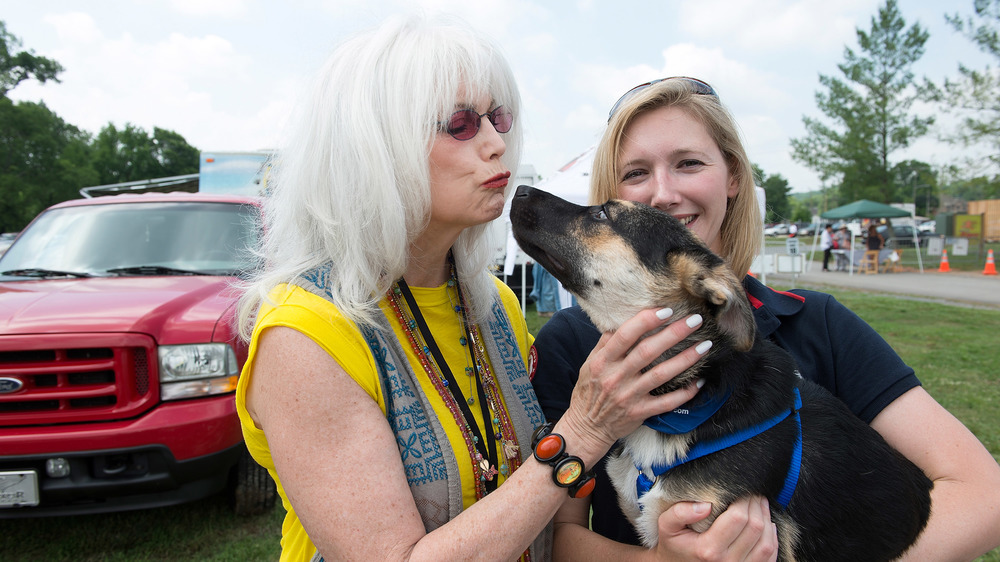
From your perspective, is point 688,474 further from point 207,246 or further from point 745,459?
point 207,246

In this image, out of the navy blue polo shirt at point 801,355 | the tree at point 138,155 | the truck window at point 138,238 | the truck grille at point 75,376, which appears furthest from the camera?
the tree at point 138,155

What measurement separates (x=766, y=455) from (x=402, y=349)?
125 centimetres

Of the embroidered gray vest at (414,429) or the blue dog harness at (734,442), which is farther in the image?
the blue dog harness at (734,442)

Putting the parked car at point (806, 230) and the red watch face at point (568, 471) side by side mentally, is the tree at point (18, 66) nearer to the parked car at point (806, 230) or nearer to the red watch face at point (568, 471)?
the red watch face at point (568, 471)

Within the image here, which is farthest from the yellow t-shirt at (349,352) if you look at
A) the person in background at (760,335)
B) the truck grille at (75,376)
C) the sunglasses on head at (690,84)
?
the truck grille at (75,376)

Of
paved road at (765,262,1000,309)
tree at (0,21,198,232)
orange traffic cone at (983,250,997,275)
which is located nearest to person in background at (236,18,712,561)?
→ paved road at (765,262,1000,309)

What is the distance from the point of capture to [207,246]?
506cm

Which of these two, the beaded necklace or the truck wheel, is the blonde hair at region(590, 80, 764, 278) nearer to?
the beaded necklace

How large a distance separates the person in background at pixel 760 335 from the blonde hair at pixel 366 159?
2.67ft

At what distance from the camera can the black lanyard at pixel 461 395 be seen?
1846mm

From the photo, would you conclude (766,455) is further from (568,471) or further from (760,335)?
(568,471)

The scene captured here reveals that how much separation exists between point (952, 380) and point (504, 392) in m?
8.28

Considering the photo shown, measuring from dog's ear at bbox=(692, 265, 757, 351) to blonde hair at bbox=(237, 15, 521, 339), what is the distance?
3.25ft

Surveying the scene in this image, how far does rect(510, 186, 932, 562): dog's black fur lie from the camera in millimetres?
1852
